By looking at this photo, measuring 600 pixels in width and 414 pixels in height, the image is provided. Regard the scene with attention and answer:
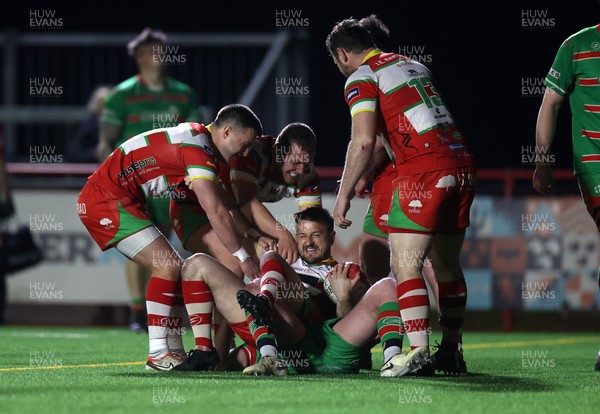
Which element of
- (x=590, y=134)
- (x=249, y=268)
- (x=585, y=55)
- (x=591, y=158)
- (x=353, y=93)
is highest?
(x=585, y=55)

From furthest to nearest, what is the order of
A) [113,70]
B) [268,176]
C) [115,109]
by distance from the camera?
[113,70] < [115,109] < [268,176]

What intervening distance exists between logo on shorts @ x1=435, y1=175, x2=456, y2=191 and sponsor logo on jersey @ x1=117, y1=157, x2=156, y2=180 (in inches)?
63.6

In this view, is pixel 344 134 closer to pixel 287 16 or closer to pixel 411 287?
pixel 287 16

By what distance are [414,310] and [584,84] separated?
72.7 inches

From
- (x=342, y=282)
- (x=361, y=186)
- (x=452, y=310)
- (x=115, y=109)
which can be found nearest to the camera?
(x=342, y=282)

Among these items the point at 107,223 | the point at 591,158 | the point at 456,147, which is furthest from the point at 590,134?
the point at 107,223

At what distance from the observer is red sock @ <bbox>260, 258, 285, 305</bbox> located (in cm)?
599

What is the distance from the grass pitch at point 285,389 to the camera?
481cm

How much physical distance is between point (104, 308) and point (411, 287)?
608 centimetres

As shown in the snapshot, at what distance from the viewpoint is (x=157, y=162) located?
6.64m

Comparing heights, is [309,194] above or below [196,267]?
above

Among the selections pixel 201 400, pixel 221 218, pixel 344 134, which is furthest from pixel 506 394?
pixel 344 134

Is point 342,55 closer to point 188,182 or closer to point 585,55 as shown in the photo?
point 188,182

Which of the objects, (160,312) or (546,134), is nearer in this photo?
(160,312)
